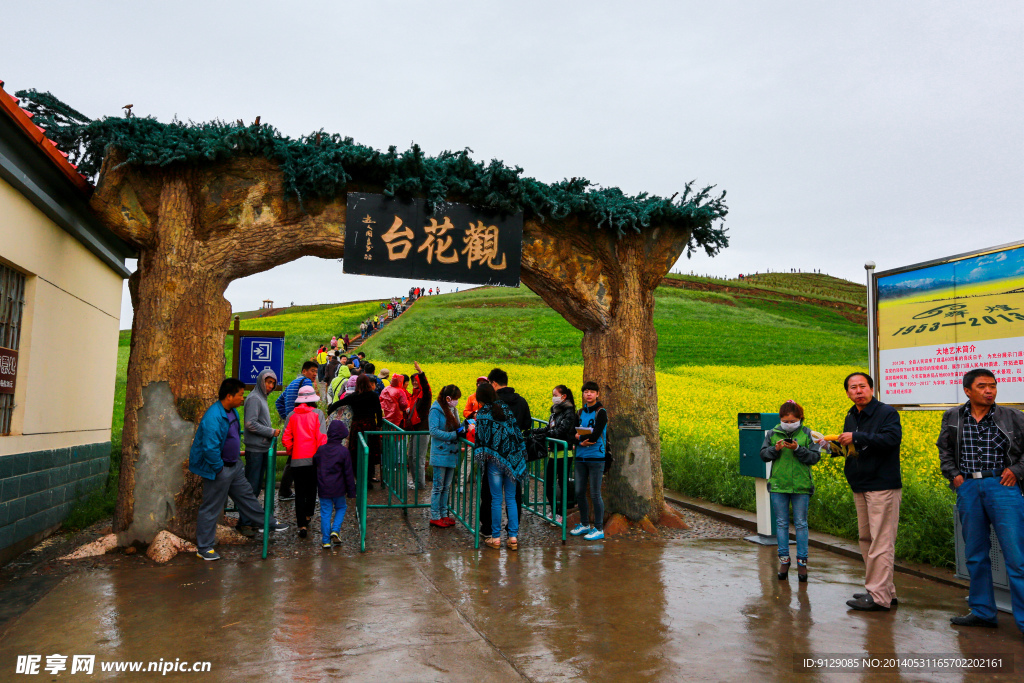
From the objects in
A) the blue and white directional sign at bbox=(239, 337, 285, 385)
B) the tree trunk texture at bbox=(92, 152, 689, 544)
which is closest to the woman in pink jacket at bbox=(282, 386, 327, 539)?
the tree trunk texture at bbox=(92, 152, 689, 544)

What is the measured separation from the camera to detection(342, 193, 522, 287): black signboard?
714 cm

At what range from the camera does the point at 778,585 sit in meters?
5.63

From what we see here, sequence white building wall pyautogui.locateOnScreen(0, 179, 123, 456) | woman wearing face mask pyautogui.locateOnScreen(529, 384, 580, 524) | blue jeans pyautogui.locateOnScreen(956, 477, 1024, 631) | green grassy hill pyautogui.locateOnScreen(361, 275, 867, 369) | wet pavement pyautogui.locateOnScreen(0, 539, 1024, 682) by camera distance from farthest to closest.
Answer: green grassy hill pyautogui.locateOnScreen(361, 275, 867, 369), woman wearing face mask pyautogui.locateOnScreen(529, 384, 580, 524), white building wall pyautogui.locateOnScreen(0, 179, 123, 456), blue jeans pyautogui.locateOnScreen(956, 477, 1024, 631), wet pavement pyautogui.locateOnScreen(0, 539, 1024, 682)

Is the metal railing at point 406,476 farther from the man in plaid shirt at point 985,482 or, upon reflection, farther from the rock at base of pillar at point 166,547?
the man in plaid shirt at point 985,482

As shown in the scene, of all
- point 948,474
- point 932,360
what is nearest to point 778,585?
point 948,474

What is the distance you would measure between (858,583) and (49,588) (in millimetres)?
6780

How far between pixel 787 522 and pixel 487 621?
297cm

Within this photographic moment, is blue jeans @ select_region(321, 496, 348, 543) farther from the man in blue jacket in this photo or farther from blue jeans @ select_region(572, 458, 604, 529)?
blue jeans @ select_region(572, 458, 604, 529)

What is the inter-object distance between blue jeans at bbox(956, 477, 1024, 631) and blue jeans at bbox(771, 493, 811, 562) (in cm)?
127

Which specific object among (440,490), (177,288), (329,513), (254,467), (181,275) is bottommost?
(329,513)

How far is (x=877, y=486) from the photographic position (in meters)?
4.97

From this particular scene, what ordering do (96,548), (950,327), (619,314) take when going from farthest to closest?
(619,314) → (96,548) → (950,327)

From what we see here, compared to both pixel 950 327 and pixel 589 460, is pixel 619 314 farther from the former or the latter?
pixel 950 327

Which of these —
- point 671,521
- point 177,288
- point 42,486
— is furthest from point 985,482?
point 42,486
